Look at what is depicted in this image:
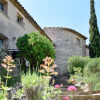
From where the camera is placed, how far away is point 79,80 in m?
9.08

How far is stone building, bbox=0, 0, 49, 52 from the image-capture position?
11.0 meters

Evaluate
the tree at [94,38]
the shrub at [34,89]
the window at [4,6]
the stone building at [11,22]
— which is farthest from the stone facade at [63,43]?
the shrub at [34,89]

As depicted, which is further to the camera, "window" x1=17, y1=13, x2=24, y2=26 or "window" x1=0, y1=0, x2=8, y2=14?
"window" x1=17, y1=13, x2=24, y2=26

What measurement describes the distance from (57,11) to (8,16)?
3.92 metres

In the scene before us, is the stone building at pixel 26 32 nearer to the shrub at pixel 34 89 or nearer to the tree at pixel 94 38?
the tree at pixel 94 38

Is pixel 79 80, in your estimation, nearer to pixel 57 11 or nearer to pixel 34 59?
pixel 34 59

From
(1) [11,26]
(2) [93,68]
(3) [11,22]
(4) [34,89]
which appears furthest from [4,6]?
(4) [34,89]

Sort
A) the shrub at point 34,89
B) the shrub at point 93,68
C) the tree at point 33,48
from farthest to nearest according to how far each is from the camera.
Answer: the tree at point 33,48
the shrub at point 93,68
the shrub at point 34,89

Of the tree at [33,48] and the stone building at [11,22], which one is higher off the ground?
the stone building at [11,22]

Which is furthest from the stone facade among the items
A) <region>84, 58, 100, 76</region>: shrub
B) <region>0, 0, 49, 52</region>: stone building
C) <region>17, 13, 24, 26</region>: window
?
<region>84, 58, 100, 76</region>: shrub

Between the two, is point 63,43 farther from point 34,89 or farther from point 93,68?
point 34,89

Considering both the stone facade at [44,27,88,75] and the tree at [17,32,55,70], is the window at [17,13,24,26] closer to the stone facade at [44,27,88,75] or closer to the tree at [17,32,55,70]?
the tree at [17,32,55,70]

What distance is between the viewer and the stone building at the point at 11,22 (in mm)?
10984

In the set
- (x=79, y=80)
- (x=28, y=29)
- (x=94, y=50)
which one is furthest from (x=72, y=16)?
(x=94, y=50)
